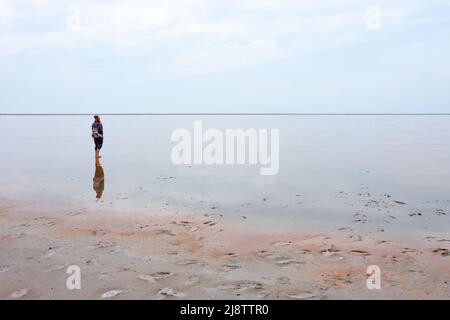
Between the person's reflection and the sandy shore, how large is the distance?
3.79m

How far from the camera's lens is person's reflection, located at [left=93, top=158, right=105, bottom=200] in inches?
615

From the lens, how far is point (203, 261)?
27.8ft

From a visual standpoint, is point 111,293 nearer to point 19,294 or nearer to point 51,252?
point 19,294

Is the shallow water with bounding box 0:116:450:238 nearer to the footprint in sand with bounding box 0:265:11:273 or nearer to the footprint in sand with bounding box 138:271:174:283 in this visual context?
the footprint in sand with bounding box 138:271:174:283

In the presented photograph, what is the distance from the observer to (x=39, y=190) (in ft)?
52.9

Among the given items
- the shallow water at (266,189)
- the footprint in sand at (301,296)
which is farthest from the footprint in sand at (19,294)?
the shallow water at (266,189)

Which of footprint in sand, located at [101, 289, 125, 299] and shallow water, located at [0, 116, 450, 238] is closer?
footprint in sand, located at [101, 289, 125, 299]

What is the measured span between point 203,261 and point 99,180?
37.0ft

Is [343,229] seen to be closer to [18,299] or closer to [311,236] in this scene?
[311,236]

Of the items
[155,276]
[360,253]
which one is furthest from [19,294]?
[360,253]

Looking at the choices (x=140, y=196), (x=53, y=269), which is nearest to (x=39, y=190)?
(x=140, y=196)

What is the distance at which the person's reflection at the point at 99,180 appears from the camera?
15.6 m

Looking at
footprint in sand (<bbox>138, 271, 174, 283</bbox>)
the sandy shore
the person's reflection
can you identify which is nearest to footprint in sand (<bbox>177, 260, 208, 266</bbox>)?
the sandy shore

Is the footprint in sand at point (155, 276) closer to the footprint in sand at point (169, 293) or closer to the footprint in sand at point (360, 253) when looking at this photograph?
the footprint in sand at point (169, 293)
